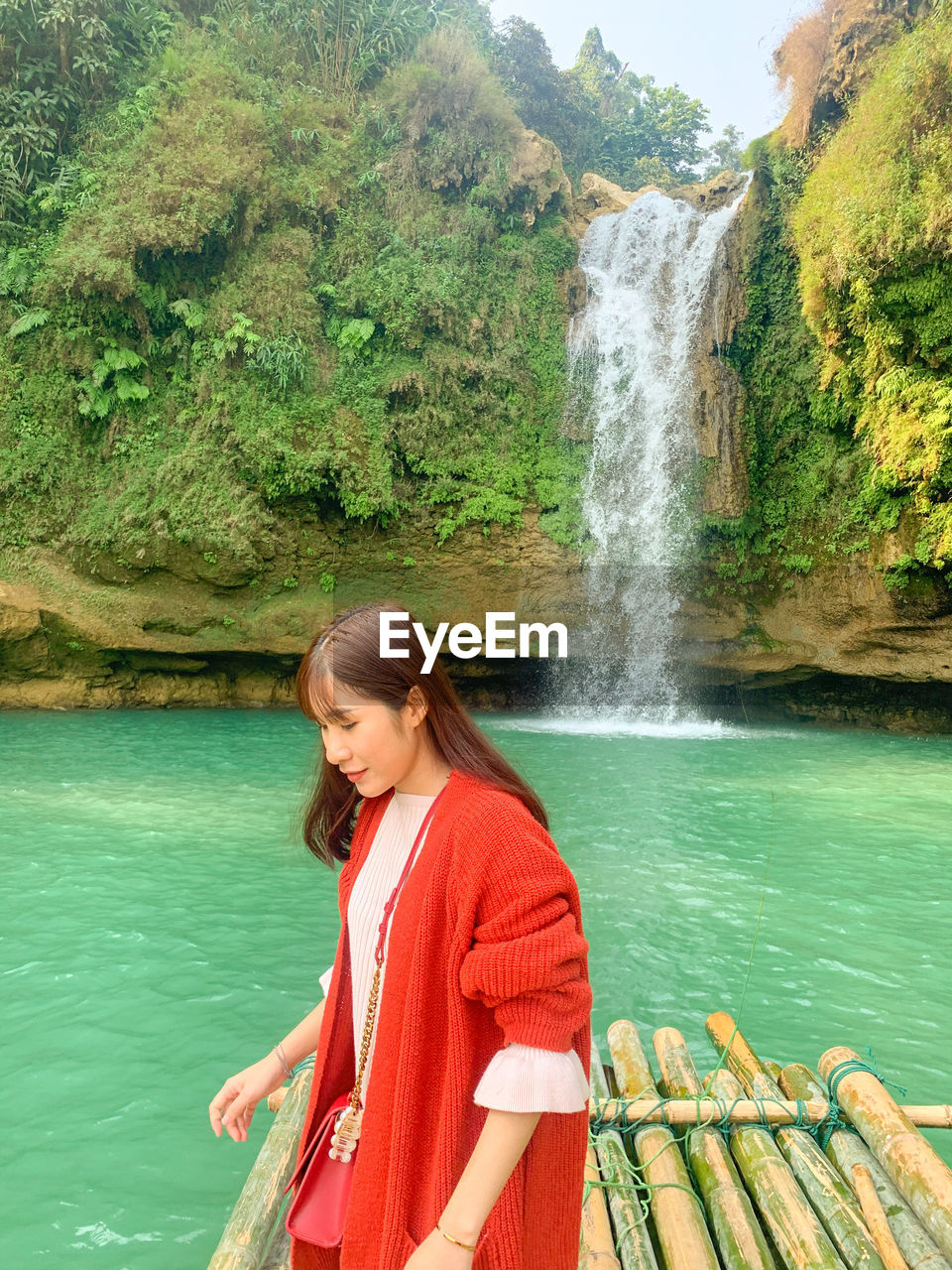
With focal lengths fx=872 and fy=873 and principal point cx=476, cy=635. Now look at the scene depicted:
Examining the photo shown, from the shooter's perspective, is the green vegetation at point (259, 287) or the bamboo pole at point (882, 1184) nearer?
the bamboo pole at point (882, 1184)

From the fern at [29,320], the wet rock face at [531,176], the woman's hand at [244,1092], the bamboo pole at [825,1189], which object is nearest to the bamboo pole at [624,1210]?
the bamboo pole at [825,1189]

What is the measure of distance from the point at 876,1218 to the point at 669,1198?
0.56m

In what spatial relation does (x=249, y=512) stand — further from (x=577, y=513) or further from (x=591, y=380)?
(x=591, y=380)

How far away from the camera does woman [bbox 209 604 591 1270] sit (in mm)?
1190

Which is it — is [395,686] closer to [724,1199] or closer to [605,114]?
[724,1199]

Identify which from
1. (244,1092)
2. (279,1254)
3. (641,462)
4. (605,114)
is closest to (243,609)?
(641,462)

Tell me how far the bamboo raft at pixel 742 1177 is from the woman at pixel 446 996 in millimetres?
1043

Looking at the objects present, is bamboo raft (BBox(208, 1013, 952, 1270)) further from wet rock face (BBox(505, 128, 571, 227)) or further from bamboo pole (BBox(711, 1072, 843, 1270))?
wet rock face (BBox(505, 128, 571, 227))

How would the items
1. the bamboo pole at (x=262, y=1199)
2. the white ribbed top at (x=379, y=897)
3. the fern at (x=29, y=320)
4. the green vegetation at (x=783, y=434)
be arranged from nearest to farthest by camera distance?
the white ribbed top at (x=379, y=897)
the bamboo pole at (x=262, y=1199)
the fern at (x=29, y=320)
the green vegetation at (x=783, y=434)

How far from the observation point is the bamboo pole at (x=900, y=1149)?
2.36 metres

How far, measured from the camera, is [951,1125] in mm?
2850

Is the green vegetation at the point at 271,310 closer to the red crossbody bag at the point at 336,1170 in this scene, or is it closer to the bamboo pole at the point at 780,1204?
the bamboo pole at the point at 780,1204

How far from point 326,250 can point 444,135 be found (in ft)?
11.1

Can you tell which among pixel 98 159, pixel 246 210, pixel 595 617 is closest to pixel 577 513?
pixel 595 617
